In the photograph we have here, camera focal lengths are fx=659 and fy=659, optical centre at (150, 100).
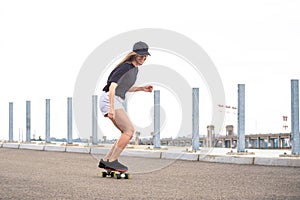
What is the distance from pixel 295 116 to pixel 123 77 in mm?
6628

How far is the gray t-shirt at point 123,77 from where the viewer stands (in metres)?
9.55

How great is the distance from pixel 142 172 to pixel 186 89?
192cm

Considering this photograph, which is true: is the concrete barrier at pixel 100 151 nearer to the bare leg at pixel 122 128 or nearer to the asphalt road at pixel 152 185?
the asphalt road at pixel 152 185

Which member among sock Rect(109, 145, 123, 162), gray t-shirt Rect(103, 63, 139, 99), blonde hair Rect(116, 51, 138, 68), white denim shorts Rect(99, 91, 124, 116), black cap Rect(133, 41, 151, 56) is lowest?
sock Rect(109, 145, 123, 162)

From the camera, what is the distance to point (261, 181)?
10.0 m

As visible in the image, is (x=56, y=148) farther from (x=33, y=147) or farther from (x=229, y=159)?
(x=229, y=159)

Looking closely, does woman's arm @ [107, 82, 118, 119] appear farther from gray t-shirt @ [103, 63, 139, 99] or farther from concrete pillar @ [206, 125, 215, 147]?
concrete pillar @ [206, 125, 215, 147]

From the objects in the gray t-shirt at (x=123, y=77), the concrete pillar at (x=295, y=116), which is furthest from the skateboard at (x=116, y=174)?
the concrete pillar at (x=295, y=116)

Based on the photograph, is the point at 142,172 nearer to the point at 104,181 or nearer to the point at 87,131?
the point at 87,131

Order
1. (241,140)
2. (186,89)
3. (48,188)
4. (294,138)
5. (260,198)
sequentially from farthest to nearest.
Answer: (241,140), (294,138), (186,89), (48,188), (260,198)

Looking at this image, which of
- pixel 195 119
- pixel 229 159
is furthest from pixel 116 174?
pixel 195 119

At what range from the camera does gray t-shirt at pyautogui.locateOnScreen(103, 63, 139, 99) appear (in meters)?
9.55

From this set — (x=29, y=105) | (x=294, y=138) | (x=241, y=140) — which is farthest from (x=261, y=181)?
(x=29, y=105)

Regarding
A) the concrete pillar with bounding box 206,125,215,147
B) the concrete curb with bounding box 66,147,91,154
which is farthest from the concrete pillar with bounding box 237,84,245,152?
the concrete curb with bounding box 66,147,91,154
